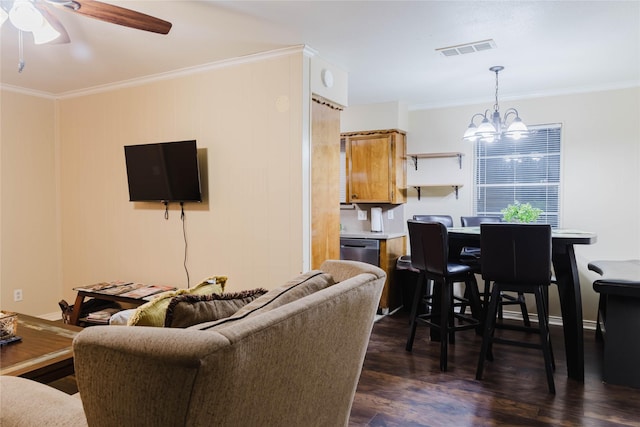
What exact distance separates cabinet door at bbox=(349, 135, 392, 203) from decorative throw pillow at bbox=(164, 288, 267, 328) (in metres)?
3.71

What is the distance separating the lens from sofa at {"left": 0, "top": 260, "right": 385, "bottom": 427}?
788mm

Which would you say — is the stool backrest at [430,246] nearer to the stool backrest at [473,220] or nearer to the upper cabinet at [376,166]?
the stool backrest at [473,220]

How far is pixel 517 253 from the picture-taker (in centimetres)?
274

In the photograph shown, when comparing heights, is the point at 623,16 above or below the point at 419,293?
above

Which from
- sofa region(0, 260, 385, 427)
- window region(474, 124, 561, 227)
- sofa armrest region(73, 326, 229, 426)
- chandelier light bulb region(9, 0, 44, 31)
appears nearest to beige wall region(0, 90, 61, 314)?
chandelier light bulb region(9, 0, 44, 31)

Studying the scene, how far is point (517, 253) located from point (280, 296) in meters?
2.04

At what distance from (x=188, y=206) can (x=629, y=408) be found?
11.4ft

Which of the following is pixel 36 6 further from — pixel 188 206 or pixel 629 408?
pixel 629 408

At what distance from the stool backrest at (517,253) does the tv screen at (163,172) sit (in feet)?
7.57

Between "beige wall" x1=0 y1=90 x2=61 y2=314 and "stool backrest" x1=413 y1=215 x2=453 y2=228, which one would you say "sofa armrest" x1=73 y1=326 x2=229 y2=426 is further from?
"beige wall" x1=0 y1=90 x2=61 y2=314

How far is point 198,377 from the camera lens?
780 mm

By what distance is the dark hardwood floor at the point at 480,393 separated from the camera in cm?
236

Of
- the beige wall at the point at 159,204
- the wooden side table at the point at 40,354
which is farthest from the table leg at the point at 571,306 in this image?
the wooden side table at the point at 40,354

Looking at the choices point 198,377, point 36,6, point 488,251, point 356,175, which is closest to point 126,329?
point 198,377
